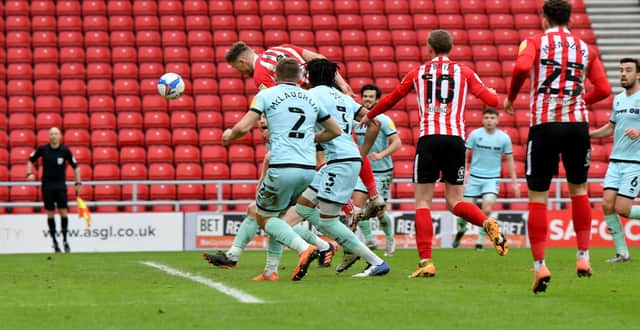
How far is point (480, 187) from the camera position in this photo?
643 inches

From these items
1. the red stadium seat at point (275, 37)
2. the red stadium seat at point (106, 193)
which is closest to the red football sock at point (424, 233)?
the red stadium seat at point (106, 193)

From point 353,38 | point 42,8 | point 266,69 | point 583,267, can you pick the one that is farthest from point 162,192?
point 583,267

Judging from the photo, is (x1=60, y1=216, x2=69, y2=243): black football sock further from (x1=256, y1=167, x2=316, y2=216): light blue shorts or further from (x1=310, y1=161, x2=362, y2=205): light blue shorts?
(x1=256, y1=167, x2=316, y2=216): light blue shorts

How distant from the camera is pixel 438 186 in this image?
802 inches

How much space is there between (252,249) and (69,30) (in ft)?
28.0

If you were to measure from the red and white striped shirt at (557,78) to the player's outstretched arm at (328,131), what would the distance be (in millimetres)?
1564

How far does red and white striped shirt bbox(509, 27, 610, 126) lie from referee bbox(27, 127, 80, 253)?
411 inches

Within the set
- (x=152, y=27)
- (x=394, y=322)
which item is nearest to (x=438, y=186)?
(x=152, y=27)

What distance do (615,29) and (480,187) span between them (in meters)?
11.4

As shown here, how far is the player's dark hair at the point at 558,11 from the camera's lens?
8047 mm

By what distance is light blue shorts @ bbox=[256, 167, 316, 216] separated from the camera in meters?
8.40

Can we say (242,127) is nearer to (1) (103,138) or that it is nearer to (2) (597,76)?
(2) (597,76)

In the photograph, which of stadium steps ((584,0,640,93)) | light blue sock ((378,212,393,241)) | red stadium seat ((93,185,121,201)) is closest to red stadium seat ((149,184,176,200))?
Answer: red stadium seat ((93,185,121,201))

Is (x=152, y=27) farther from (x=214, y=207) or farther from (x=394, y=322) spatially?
(x=394, y=322)
